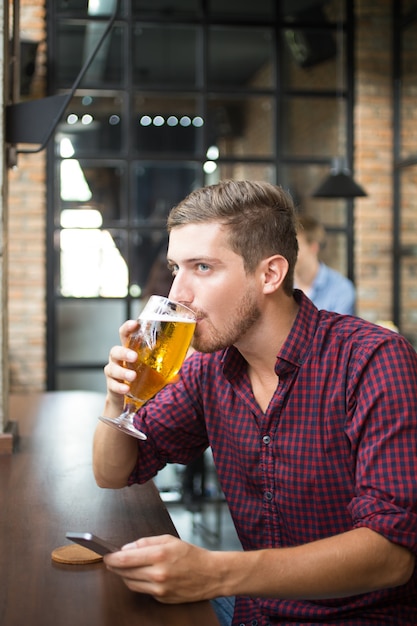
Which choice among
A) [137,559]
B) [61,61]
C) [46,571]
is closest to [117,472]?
[46,571]

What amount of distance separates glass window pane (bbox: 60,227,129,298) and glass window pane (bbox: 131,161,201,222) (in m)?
0.28

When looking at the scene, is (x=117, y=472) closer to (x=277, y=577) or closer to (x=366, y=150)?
(x=277, y=577)

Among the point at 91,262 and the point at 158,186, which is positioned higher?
the point at 158,186

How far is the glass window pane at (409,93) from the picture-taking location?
20.3 feet

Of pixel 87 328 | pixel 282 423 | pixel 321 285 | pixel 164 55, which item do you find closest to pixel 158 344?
pixel 282 423

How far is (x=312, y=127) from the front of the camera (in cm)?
639

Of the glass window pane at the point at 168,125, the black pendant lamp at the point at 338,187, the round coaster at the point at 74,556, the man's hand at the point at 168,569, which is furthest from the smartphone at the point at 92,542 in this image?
the glass window pane at the point at 168,125

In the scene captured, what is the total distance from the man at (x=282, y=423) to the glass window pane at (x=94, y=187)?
4.63 m

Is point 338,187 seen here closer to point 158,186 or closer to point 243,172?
point 243,172

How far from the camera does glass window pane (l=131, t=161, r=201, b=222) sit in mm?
6184

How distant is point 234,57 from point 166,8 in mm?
616

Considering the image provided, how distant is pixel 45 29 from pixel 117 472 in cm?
519

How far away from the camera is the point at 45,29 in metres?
6.06

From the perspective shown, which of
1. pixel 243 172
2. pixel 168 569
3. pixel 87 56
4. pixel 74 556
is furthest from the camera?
pixel 243 172
